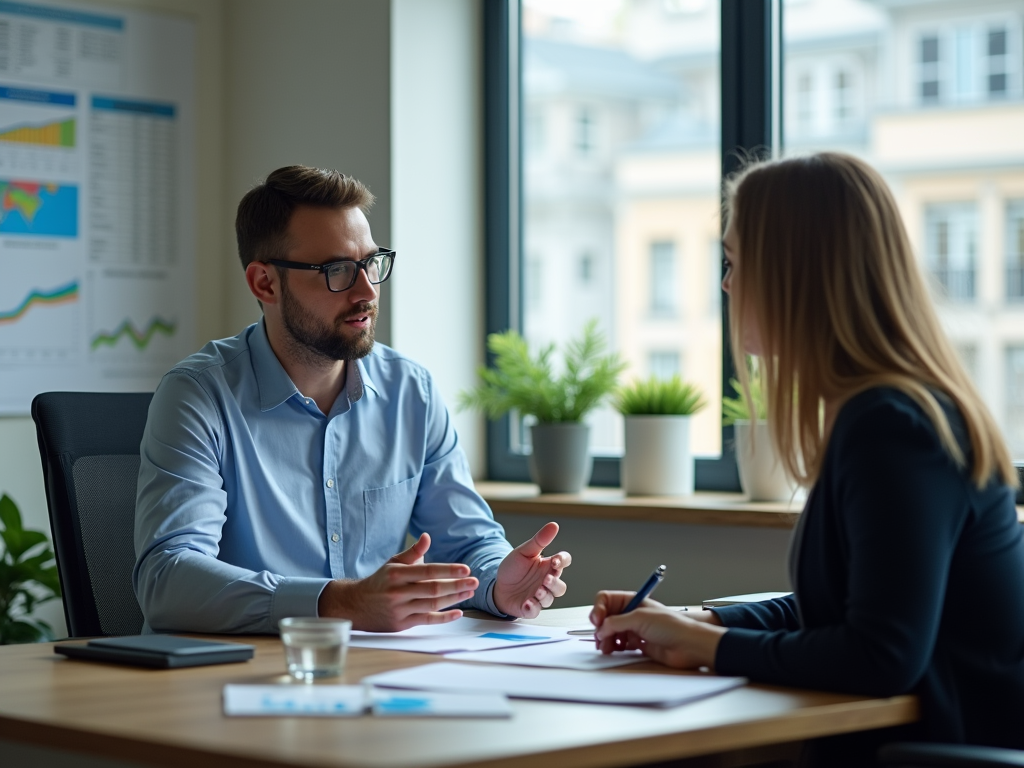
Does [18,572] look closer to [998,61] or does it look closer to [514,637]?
[514,637]

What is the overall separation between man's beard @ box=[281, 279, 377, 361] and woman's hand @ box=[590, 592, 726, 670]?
0.82 metres

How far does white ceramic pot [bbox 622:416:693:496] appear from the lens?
3.09 metres

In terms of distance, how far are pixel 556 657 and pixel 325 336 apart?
886 millimetres

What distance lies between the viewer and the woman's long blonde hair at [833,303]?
1.49m

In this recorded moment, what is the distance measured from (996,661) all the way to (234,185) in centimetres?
288

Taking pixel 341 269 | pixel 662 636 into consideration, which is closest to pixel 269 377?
pixel 341 269

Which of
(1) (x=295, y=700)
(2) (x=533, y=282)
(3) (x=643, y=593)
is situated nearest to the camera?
(1) (x=295, y=700)

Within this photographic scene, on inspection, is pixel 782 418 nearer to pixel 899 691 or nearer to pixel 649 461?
pixel 899 691

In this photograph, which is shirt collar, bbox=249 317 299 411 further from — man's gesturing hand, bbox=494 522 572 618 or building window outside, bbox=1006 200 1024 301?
building window outside, bbox=1006 200 1024 301

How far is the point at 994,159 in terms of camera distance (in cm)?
290

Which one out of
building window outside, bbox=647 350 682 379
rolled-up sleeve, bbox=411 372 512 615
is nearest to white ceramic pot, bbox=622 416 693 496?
building window outside, bbox=647 350 682 379

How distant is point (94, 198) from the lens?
11.8 ft

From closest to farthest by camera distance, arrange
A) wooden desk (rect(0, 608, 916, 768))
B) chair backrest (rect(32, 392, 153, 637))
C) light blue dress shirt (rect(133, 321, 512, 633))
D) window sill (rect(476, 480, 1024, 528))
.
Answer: wooden desk (rect(0, 608, 916, 768)) → light blue dress shirt (rect(133, 321, 512, 633)) → chair backrest (rect(32, 392, 153, 637)) → window sill (rect(476, 480, 1024, 528))

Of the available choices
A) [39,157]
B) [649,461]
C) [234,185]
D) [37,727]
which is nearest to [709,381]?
[649,461]
